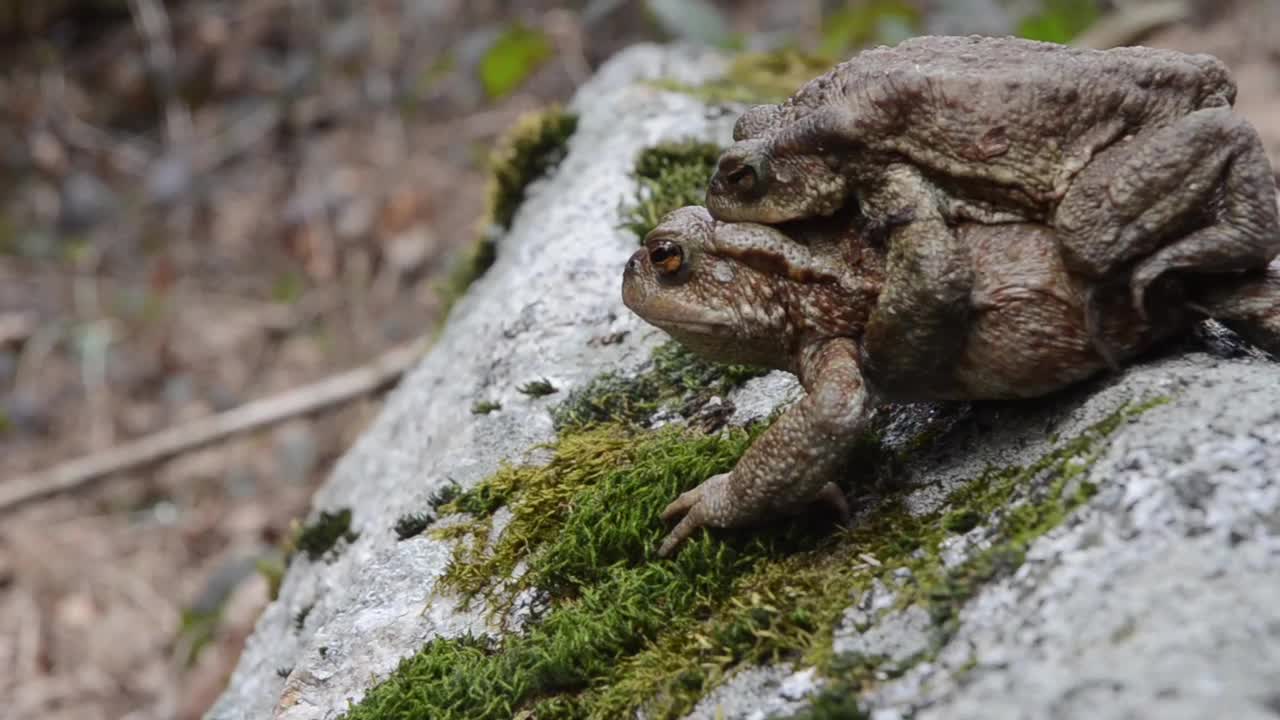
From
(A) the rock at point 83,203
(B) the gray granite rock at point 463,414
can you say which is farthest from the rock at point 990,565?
(A) the rock at point 83,203

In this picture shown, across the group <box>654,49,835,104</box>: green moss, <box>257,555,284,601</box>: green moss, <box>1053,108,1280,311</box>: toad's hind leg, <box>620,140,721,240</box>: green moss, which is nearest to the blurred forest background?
<box>654,49,835,104</box>: green moss

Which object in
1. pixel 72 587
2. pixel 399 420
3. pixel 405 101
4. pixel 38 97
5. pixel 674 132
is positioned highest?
pixel 38 97

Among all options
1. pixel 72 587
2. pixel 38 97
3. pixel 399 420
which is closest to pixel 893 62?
pixel 399 420

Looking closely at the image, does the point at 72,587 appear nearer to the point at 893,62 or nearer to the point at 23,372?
the point at 23,372

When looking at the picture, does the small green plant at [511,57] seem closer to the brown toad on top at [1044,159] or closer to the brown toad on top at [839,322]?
the brown toad on top at [839,322]

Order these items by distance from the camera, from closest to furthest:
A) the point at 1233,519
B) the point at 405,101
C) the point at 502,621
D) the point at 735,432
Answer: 1. the point at 1233,519
2. the point at 502,621
3. the point at 735,432
4. the point at 405,101

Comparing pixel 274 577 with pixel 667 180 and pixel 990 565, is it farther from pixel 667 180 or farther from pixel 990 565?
pixel 990 565

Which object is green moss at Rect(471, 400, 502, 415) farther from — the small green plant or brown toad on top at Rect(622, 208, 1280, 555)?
the small green plant
